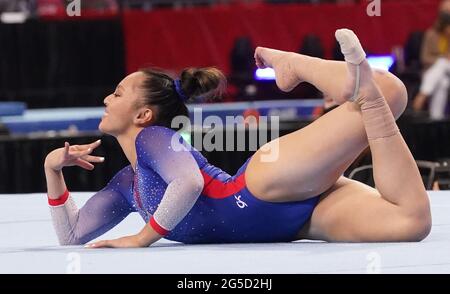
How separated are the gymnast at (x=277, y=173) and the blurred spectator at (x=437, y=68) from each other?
20.4ft

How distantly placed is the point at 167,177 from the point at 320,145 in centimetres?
41

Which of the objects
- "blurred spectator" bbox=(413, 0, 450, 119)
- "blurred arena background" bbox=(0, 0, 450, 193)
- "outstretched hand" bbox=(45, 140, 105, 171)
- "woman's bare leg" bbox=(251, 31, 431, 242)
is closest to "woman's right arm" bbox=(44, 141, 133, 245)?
"outstretched hand" bbox=(45, 140, 105, 171)

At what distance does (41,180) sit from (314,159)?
3.34 meters

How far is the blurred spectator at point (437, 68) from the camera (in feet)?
30.1

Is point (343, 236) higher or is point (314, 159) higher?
point (314, 159)

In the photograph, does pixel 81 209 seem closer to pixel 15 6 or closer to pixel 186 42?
pixel 15 6

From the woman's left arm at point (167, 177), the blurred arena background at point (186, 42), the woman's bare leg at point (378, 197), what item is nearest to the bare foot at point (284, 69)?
the woman's bare leg at point (378, 197)

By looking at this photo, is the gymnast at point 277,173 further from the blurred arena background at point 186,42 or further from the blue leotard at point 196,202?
the blurred arena background at point 186,42

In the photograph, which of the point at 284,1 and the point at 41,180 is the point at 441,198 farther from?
the point at 284,1

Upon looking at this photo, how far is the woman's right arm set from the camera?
293 cm

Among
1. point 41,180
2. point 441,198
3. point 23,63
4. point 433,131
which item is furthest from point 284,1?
point 441,198

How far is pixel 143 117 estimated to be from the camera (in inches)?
113

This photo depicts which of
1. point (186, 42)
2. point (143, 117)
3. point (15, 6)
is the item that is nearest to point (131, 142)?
point (143, 117)

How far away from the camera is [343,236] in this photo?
2814 millimetres
